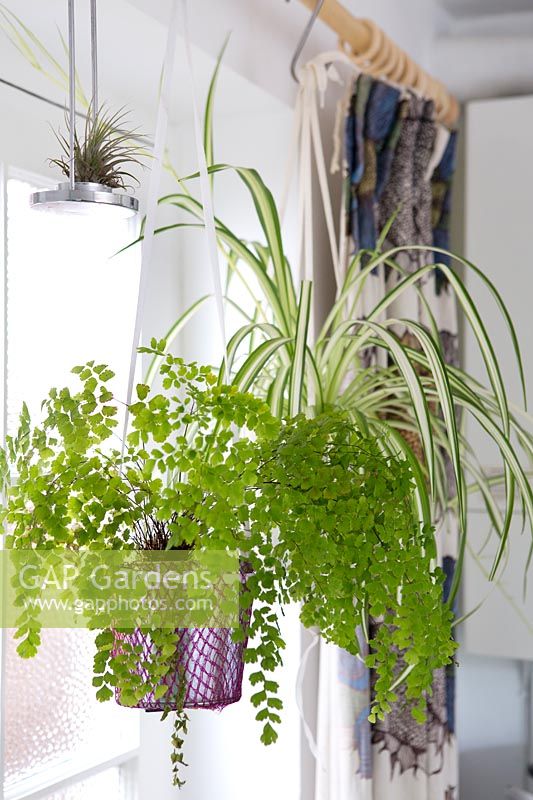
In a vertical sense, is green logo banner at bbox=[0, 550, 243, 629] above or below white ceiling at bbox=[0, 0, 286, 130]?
below

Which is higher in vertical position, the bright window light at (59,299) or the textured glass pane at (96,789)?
the bright window light at (59,299)

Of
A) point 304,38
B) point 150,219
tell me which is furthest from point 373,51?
point 150,219

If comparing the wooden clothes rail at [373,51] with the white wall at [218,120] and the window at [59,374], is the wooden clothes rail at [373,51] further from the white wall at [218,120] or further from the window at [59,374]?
the window at [59,374]

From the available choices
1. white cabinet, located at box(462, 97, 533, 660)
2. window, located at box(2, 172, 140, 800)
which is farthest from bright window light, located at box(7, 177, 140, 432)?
white cabinet, located at box(462, 97, 533, 660)

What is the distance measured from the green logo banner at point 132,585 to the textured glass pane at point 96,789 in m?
0.64

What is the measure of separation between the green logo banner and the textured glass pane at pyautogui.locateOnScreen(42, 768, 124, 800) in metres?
0.64

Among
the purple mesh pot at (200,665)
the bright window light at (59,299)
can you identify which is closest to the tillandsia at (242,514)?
the purple mesh pot at (200,665)

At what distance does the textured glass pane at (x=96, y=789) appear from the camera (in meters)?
1.43

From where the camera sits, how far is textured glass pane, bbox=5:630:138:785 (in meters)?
1.33

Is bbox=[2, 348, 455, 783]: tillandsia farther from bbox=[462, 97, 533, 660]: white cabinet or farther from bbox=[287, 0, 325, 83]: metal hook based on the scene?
bbox=[462, 97, 533, 660]: white cabinet

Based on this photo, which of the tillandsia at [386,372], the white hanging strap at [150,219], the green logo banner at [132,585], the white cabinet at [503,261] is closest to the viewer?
the green logo banner at [132,585]

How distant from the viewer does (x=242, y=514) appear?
0.90m

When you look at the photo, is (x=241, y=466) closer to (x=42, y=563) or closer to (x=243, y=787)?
(x=42, y=563)

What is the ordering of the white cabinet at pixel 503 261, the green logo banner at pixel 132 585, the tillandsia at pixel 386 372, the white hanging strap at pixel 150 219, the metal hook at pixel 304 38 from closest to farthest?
the green logo banner at pixel 132 585 < the white hanging strap at pixel 150 219 < the tillandsia at pixel 386 372 < the metal hook at pixel 304 38 < the white cabinet at pixel 503 261
